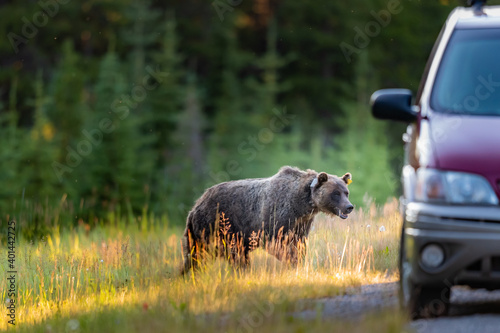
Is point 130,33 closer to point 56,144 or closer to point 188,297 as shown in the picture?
point 56,144

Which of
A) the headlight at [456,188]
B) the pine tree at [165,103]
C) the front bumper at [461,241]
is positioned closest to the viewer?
the front bumper at [461,241]

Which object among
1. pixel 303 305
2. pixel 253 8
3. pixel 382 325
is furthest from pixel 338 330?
pixel 253 8

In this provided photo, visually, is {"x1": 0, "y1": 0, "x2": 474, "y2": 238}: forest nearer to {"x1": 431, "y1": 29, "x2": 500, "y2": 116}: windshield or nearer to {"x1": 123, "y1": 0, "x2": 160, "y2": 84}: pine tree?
{"x1": 123, "y1": 0, "x2": 160, "y2": 84}: pine tree

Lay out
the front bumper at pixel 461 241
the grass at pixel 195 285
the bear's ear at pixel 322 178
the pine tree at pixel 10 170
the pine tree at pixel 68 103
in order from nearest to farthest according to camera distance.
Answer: the front bumper at pixel 461 241 < the grass at pixel 195 285 < the bear's ear at pixel 322 178 < the pine tree at pixel 10 170 < the pine tree at pixel 68 103

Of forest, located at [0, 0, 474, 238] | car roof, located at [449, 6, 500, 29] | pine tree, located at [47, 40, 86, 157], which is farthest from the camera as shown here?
pine tree, located at [47, 40, 86, 157]

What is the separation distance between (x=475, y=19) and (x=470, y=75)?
0.52 metres

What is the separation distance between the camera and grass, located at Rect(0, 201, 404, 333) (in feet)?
22.3

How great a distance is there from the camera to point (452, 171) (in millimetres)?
5832

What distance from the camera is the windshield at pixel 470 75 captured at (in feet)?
21.4

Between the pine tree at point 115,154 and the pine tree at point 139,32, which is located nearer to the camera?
the pine tree at point 115,154

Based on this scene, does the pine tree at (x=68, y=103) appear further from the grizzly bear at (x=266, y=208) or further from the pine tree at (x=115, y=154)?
the grizzly bear at (x=266, y=208)

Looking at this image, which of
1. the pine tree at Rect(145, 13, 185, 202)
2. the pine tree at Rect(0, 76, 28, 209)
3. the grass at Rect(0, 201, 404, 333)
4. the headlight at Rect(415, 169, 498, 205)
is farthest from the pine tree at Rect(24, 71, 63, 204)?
the headlight at Rect(415, 169, 498, 205)

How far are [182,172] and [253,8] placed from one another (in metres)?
15.1

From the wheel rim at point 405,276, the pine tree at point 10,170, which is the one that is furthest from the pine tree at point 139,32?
the wheel rim at point 405,276
